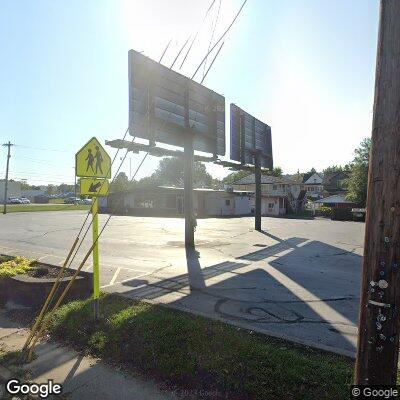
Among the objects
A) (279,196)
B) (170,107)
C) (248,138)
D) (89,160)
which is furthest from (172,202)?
(89,160)

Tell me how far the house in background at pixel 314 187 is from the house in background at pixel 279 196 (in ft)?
41.9

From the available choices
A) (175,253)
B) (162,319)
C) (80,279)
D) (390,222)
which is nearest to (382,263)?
(390,222)

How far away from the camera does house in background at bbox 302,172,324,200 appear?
7957 centimetres

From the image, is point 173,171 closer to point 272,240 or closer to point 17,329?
point 272,240

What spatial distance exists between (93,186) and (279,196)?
45214 mm

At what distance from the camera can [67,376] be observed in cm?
439

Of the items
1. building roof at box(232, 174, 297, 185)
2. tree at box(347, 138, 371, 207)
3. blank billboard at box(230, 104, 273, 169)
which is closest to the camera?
blank billboard at box(230, 104, 273, 169)

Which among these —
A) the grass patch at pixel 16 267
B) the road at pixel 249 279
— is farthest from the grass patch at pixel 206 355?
the grass patch at pixel 16 267

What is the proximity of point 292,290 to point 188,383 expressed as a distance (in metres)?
5.03

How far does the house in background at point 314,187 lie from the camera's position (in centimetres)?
7957

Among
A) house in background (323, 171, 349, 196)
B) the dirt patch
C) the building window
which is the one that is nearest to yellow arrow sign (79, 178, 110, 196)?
the dirt patch

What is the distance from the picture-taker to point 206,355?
14.7 feet

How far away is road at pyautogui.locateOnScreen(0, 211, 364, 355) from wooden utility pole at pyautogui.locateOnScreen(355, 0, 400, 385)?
2.07 meters

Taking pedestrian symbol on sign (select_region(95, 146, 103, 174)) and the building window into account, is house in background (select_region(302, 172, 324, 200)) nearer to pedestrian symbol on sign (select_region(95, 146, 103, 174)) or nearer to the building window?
the building window
